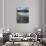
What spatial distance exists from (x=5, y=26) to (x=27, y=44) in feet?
1.66

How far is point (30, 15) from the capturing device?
1751 mm

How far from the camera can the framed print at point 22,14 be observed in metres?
1.76

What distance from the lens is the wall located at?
1.73m

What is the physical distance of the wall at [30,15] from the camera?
1.73 meters

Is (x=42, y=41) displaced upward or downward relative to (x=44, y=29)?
downward

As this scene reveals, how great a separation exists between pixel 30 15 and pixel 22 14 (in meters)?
0.14

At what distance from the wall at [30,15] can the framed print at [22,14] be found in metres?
0.05

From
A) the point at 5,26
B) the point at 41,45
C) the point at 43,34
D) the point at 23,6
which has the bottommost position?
the point at 41,45

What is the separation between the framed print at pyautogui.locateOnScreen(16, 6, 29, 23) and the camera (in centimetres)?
176

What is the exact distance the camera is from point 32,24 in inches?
68.7

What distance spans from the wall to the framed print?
0.05 meters

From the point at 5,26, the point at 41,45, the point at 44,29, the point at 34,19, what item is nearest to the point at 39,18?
the point at 34,19

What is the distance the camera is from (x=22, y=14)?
1.77 m

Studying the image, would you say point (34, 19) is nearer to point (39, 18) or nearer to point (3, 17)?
point (39, 18)
